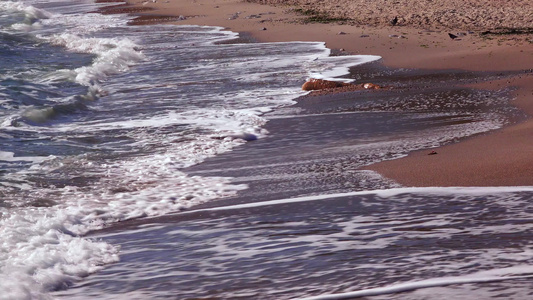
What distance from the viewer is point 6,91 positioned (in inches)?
559

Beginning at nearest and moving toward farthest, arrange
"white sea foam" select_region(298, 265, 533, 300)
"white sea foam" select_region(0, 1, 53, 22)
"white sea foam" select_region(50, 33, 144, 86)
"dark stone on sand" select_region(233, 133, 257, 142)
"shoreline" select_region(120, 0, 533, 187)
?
"white sea foam" select_region(298, 265, 533, 300), "shoreline" select_region(120, 0, 533, 187), "dark stone on sand" select_region(233, 133, 257, 142), "white sea foam" select_region(50, 33, 144, 86), "white sea foam" select_region(0, 1, 53, 22)

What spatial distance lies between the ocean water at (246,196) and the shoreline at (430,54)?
1.14ft

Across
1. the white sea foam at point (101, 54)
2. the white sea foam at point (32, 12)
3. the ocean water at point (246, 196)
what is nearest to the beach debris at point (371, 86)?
the ocean water at point (246, 196)

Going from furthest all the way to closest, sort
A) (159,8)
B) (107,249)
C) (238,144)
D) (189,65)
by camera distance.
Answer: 1. (159,8)
2. (189,65)
3. (238,144)
4. (107,249)

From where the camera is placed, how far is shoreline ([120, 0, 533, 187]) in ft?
22.0

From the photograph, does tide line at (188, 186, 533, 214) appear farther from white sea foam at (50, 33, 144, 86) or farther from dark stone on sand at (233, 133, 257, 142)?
white sea foam at (50, 33, 144, 86)

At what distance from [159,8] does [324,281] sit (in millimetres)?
31056

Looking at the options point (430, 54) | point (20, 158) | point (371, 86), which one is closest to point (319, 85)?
point (371, 86)

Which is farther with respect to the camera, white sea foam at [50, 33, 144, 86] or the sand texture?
the sand texture

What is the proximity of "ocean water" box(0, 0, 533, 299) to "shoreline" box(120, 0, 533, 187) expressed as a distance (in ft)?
1.14

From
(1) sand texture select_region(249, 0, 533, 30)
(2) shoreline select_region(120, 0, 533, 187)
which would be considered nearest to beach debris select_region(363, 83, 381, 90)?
(2) shoreline select_region(120, 0, 533, 187)

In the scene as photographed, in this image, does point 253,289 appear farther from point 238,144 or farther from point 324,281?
point 238,144

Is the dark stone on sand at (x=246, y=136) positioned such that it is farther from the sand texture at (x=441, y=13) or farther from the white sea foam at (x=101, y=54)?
the sand texture at (x=441, y=13)

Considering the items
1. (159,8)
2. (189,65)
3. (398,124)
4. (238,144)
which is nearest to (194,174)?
(238,144)
